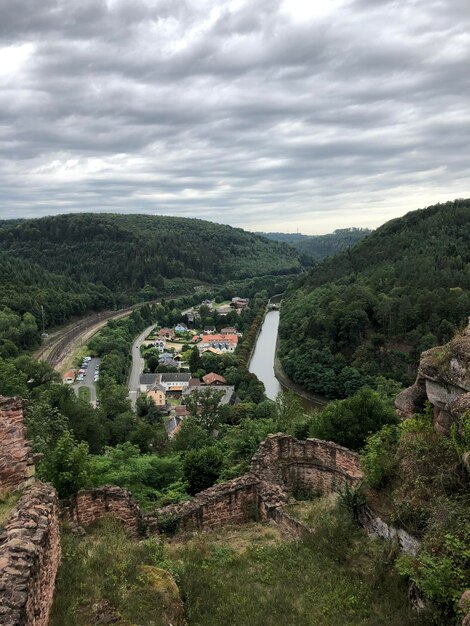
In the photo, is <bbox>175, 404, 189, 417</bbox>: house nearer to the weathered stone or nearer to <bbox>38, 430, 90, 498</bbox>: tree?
<bbox>38, 430, 90, 498</bbox>: tree

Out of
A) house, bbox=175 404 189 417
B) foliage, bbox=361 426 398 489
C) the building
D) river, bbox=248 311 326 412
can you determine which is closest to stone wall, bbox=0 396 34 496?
foliage, bbox=361 426 398 489

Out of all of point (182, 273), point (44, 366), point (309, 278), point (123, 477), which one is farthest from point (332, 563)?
point (182, 273)

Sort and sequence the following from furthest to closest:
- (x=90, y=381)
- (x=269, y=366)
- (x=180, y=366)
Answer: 1. (x=180, y=366)
2. (x=269, y=366)
3. (x=90, y=381)

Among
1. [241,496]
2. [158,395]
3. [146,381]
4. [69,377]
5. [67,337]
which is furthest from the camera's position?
[67,337]

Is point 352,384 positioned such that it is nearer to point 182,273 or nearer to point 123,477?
point 123,477

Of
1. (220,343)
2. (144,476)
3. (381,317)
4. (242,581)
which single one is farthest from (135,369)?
(242,581)

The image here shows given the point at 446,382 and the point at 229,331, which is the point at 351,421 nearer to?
the point at 446,382

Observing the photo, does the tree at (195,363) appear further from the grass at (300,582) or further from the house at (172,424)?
the grass at (300,582)
